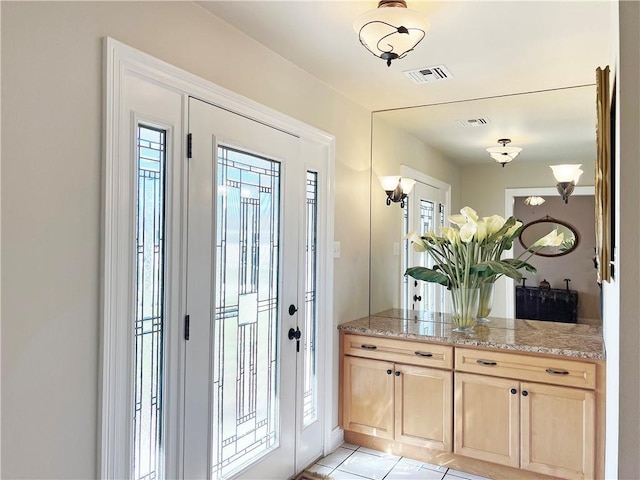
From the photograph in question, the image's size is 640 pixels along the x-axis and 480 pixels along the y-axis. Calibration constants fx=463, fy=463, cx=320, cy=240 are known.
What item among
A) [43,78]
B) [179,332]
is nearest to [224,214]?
[179,332]

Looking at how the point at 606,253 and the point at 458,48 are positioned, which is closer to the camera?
the point at 606,253

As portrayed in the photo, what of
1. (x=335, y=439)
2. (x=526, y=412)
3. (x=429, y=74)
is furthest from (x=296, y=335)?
(x=429, y=74)

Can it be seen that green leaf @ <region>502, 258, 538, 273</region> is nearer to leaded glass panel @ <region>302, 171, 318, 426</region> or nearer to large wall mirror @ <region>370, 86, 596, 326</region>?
large wall mirror @ <region>370, 86, 596, 326</region>

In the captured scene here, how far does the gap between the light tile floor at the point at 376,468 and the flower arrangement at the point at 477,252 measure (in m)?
0.94

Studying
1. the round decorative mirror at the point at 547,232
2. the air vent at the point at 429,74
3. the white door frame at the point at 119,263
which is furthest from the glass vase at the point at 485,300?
the white door frame at the point at 119,263

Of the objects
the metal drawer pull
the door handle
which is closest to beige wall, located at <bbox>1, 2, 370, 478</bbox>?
the door handle

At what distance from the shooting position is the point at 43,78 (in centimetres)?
148

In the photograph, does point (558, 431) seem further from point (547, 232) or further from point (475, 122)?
point (475, 122)

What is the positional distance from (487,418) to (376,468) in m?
0.74

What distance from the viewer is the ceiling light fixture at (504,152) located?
10.2 ft

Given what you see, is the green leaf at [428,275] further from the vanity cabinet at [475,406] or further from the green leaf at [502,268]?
the vanity cabinet at [475,406]

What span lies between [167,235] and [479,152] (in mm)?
2280

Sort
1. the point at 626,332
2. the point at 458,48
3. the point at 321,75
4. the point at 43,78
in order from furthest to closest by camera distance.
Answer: the point at 321,75 → the point at 458,48 → the point at 43,78 → the point at 626,332

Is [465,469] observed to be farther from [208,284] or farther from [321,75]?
[321,75]
